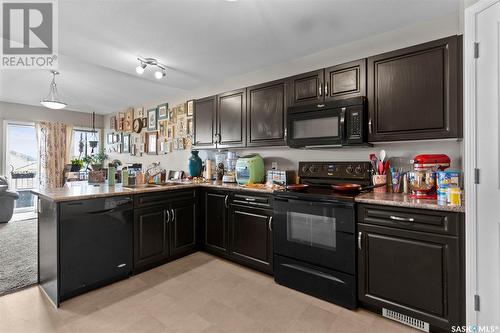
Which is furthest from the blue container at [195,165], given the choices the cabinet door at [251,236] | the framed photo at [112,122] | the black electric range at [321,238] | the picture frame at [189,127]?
the framed photo at [112,122]

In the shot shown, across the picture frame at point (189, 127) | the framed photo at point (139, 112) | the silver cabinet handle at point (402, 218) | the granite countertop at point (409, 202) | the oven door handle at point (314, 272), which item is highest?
the framed photo at point (139, 112)

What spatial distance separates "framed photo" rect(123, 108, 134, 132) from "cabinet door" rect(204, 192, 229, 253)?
3.28 meters

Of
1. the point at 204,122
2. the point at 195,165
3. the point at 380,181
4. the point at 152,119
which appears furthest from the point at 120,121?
the point at 380,181

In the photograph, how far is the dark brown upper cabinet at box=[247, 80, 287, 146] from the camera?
2795 mm

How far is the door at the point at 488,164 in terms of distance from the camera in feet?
4.80

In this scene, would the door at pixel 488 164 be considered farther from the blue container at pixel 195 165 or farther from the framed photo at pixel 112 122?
the framed photo at pixel 112 122

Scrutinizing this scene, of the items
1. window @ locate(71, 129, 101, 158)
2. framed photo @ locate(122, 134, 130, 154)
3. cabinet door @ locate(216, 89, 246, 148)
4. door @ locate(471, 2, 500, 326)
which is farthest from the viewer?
window @ locate(71, 129, 101, 158)

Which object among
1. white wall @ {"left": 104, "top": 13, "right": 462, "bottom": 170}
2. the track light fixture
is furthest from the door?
the track light fixture

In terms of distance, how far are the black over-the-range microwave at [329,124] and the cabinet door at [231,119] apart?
730 mm

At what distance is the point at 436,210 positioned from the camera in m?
1.66

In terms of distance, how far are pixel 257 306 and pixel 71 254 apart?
1653 millimetres

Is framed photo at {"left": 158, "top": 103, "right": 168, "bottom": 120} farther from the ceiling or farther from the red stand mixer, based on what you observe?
the red stand mixer

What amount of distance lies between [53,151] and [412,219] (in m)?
6.97

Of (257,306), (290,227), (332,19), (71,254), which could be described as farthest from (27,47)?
(257,306)
